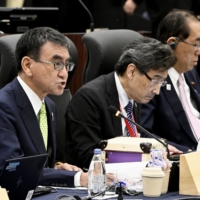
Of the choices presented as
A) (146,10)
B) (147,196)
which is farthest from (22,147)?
(146,10)

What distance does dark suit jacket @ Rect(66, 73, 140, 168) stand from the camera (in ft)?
12.2

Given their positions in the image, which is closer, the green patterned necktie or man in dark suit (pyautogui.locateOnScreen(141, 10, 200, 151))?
the green patterned necktie

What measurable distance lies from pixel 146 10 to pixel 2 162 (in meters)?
5.25

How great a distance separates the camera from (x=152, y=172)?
311 centimetres

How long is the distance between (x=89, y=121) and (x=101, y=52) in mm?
581

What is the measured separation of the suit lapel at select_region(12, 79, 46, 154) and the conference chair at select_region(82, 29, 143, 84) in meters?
0.91

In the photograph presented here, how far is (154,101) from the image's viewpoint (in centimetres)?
437

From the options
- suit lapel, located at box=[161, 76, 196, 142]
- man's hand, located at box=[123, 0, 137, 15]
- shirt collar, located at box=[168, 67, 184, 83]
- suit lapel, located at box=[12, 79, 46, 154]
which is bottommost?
man's hand, located at box=[123, 0, 137, 15]

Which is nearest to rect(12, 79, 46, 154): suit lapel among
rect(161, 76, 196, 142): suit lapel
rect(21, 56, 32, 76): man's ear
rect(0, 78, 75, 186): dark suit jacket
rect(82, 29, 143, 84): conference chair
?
rect(0, 78, 75, 186): dark suit jacket

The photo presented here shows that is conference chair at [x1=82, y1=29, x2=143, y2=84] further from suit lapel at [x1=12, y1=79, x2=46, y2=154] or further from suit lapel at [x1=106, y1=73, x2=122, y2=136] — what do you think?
suit lapel at [x1=12, y1=79, x2=46, y2=154]

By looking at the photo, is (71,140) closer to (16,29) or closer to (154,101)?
(154,101)

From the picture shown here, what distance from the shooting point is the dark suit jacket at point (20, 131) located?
315cm

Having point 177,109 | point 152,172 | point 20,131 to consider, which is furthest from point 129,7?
point 152,172

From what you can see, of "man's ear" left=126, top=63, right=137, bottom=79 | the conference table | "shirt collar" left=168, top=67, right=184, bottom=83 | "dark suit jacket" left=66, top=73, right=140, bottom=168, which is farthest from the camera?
"shirt collar" left=168, top=67, right=184, bottom=83
